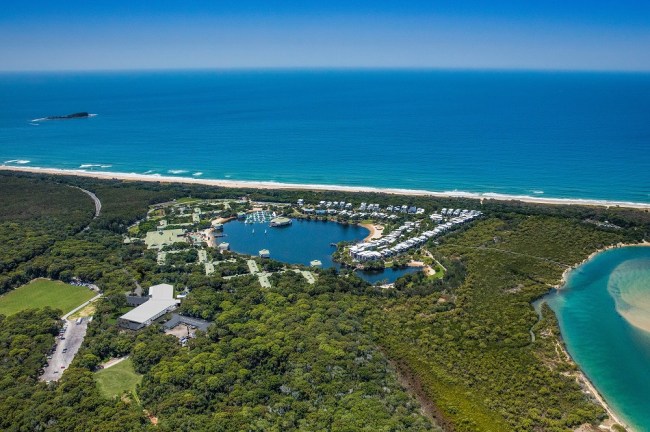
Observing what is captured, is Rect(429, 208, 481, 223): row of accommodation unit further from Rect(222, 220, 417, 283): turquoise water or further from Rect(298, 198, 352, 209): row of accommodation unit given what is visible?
Rect(298, 198, 352, 209): row of accommodation unit

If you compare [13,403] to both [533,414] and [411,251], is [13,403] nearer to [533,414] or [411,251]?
[533,414]

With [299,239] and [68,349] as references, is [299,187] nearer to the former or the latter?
[299,239]

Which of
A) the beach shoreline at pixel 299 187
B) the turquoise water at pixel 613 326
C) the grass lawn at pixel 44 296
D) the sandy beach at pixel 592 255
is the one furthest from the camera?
the beach shoreline at pixel 299 187

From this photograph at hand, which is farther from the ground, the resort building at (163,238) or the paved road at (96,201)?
the paved road at (96,201)

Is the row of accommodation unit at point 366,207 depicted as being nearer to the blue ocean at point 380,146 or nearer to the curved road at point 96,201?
the blue ocean at point 380,146

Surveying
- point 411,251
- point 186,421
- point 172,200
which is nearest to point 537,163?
point 411,251

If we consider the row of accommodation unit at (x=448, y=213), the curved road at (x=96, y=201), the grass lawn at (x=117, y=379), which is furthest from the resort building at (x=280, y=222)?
the grass lawn at (x=117, y=379)
